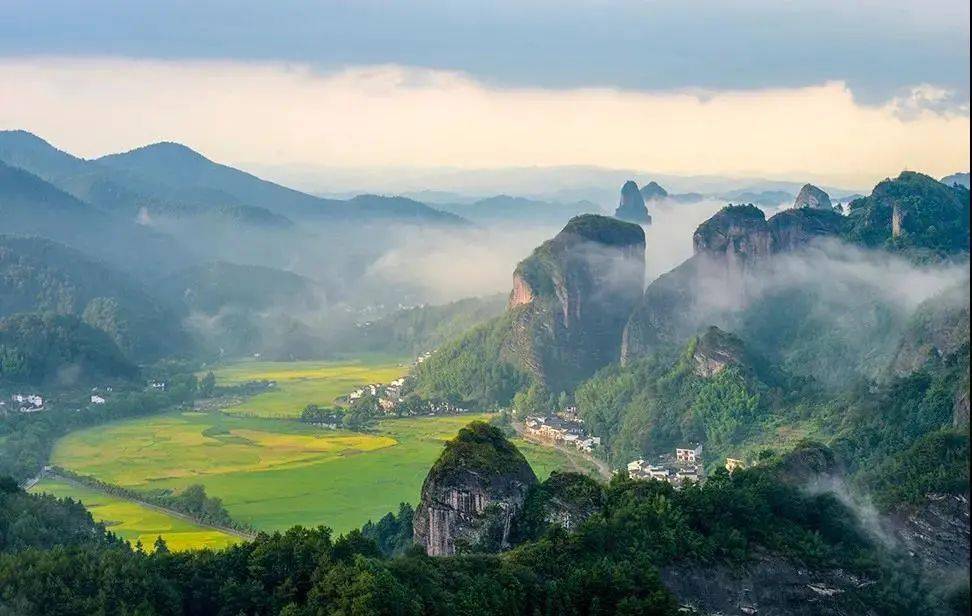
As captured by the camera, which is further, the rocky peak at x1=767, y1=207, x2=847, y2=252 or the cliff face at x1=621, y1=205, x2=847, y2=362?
the rocky peak at x1=767, y1=207, x2=847, y2=252

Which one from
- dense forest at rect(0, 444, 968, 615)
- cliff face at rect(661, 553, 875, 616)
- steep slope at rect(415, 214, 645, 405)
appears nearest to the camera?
dense forest at rect(0, 444, 968, 615)

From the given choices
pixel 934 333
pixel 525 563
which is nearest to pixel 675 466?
pixel 934 333

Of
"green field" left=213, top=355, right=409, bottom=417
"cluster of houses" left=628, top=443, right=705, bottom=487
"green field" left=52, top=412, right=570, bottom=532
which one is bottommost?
"green field" left=213, top=355, right=409, bottom=417

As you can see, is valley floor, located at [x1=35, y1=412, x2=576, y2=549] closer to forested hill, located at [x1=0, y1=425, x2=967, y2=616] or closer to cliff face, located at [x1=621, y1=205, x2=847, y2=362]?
forested hill, located at [x1=0, y1=425, x2=967, y2=616]

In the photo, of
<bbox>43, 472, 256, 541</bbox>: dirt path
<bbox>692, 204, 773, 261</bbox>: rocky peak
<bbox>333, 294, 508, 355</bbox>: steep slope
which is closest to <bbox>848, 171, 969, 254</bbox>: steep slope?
<bbox>692, 204, 773, 261</bbox>: rocky peak

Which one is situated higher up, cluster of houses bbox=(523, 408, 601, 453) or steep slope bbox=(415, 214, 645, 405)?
steep slope bbox=(415, 214, 645, 405)

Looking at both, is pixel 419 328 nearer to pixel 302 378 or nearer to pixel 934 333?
pixel 302 378

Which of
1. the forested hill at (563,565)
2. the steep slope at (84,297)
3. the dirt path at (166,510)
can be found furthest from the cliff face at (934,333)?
the steep slope at (84,297)
